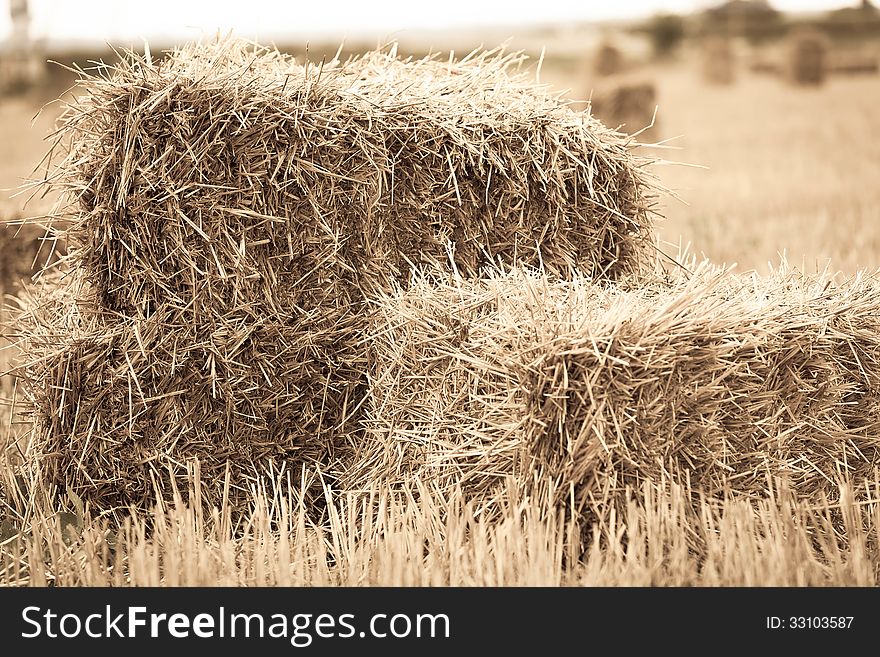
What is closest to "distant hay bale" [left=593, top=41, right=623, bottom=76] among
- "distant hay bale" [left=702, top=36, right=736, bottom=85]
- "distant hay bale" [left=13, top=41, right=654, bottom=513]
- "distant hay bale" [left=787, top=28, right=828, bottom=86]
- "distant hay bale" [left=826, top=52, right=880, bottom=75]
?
"distant hay bale" [left=787, top=28, right=828, bottom=86]

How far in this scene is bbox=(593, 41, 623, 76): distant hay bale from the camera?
16297 mm

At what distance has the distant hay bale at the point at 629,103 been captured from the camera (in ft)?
40.1

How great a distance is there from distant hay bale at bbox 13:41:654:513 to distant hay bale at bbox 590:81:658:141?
848cm

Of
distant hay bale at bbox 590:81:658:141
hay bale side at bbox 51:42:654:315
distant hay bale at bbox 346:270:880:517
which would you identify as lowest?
distant hay bale at bbox 346:270:880:517

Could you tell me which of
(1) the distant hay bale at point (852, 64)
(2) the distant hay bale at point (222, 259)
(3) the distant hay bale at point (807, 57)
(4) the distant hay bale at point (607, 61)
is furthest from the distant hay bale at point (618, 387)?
(1) the distant hay bale at point (852, 64)

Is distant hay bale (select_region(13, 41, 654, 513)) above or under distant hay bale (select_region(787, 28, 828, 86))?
under

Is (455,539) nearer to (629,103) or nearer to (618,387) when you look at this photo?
(618,387)

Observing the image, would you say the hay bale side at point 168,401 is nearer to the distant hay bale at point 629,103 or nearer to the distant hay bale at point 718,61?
the distant hay bale at point 629,103

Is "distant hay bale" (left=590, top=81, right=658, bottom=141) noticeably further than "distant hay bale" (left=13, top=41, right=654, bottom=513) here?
Yes

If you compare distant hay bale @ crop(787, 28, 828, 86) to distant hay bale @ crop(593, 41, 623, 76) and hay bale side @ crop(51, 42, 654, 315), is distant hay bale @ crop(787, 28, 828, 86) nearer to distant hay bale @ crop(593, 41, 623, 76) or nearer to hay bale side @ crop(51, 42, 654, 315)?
distant hay bale @ crop(593, 41, 623, 76)

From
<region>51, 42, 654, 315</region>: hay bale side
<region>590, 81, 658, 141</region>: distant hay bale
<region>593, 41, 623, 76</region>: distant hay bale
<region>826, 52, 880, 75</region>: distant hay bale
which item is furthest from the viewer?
<region>826, 52, 880, 75</region>: distant hay bale
